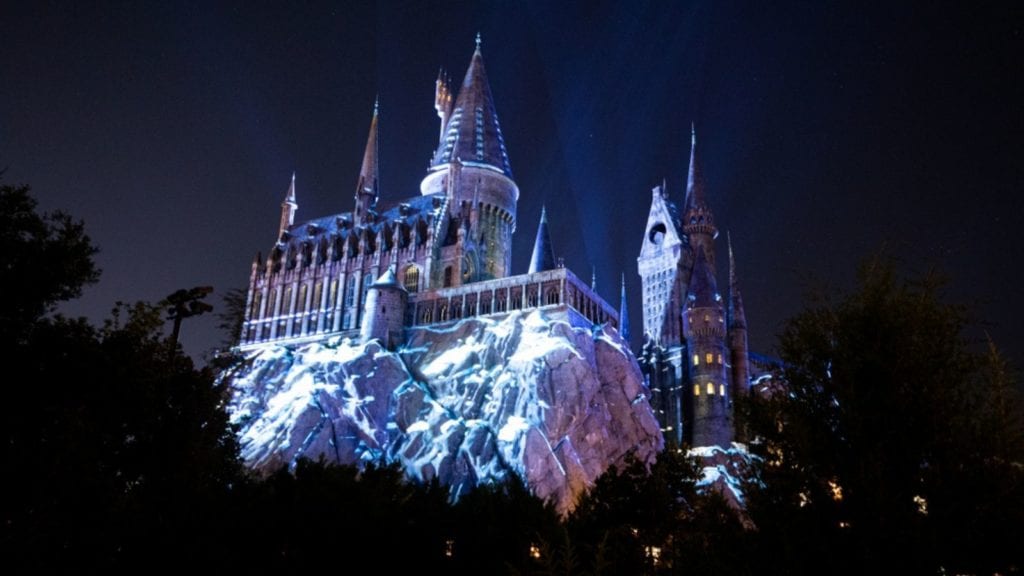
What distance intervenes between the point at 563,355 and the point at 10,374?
43.2 m

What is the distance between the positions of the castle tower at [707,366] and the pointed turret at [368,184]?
34260 millimetres

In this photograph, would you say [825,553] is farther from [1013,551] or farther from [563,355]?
[563,355]

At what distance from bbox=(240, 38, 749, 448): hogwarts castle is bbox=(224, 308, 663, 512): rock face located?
2.72 m

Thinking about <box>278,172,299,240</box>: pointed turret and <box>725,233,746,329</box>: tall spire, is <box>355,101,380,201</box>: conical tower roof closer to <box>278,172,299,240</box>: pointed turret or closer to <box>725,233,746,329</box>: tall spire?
<box>278,172,299,240</box>: pointed turret

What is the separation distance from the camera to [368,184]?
81188 millimetres

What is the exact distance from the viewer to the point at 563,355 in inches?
2265

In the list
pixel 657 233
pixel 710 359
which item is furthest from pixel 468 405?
pixel 657 233

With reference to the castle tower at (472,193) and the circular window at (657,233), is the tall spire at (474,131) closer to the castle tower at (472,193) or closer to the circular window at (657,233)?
the castle tower at (472,193)

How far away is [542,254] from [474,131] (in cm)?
1901

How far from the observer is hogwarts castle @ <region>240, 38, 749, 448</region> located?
65.9 meters

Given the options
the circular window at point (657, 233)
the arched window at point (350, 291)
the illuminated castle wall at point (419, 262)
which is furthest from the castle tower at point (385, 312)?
the circular window at point (657, 233)

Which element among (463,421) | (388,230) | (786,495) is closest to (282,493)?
(786,495)

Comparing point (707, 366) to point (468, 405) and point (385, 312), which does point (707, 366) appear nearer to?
point (468, 405)

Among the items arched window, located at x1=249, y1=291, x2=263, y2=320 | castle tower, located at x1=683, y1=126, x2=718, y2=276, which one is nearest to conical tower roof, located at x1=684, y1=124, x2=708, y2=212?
castle tower, located at x1=683, y1=126, x2=718, y2=276
